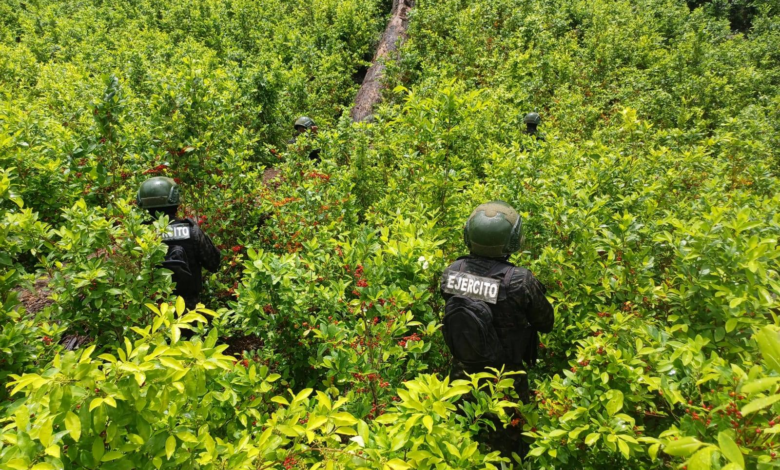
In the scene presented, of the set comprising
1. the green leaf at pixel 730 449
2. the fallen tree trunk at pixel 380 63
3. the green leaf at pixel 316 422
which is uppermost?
the fallen tree trunk at pixel 380 63

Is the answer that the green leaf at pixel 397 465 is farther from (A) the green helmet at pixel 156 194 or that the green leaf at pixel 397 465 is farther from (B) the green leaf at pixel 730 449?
(A) the green helmet at pixel 156 194

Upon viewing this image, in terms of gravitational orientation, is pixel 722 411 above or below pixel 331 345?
above

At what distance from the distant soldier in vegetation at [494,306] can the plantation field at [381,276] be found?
0.70 feet

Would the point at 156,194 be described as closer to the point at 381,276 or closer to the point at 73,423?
the point at 381,276

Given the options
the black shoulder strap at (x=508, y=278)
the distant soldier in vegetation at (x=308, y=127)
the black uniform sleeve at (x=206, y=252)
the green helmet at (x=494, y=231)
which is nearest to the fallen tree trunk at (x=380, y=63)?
the distant soldier in vegetation at (x=308, y=127)

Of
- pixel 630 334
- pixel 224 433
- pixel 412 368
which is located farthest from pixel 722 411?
pixel 224 433

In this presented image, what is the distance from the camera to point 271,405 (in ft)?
10.4

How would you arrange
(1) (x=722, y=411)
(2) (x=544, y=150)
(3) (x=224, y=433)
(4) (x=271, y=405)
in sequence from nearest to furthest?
1. (1) (x=722, y=411)
2. (3) (x=224, y=433)
3. (4) (x=271, y=405)
4. (2) (x=544, y=150)

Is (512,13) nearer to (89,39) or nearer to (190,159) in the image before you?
(190,159)

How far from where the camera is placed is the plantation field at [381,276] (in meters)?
1.67

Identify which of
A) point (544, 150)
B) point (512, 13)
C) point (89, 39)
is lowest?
point (544, 150)

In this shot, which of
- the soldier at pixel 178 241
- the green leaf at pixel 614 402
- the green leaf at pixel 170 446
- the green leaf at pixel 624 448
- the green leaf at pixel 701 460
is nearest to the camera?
the green leaf at pixel 701 460

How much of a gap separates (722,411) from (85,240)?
4042mm

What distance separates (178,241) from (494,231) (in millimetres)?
3107
